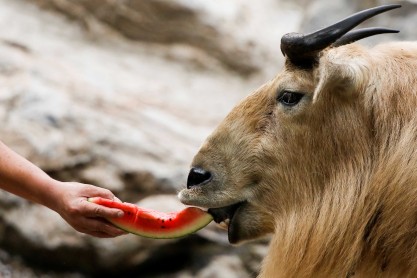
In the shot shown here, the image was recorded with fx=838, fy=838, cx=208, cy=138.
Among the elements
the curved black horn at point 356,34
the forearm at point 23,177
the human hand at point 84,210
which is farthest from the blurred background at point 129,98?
the curved black horn at point 356,34

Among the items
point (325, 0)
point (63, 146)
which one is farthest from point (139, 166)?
point (325, 0)

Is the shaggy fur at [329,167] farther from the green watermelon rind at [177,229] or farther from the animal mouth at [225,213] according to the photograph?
the green watermelon rind at [177,229]

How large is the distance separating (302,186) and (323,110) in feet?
0.97

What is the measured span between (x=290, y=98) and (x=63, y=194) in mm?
974

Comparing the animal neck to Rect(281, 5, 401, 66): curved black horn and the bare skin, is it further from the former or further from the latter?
the bare skin

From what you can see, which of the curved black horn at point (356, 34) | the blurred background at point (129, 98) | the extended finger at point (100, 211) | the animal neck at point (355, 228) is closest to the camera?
the animal neck at point (355, 228)

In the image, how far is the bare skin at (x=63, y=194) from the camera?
321cm

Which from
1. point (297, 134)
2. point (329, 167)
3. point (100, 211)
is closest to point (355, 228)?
point (329, 167)

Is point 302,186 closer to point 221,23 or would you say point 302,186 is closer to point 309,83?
point 309,83

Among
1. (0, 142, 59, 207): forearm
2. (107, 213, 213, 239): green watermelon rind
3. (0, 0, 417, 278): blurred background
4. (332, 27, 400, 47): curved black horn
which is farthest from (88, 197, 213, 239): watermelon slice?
(0, 0, 417, 278): blurred background

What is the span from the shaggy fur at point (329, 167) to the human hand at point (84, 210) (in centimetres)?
35

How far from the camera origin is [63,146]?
5.19 m

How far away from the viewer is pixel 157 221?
3414 millimetres

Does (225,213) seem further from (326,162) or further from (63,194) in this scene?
(63,194)
